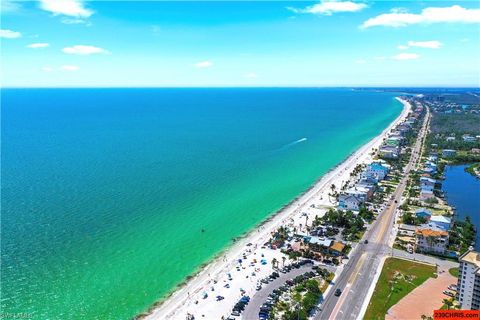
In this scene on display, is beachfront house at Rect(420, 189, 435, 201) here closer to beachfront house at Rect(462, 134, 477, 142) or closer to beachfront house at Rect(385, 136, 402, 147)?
beachfront house at Rect(385, 136, 402, 147)

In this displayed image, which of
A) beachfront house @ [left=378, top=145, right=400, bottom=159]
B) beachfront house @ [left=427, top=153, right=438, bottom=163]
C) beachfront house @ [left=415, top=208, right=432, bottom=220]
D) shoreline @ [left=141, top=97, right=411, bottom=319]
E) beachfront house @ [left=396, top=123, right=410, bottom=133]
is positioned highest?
beachfront house @ [left=396, top=123, right=410, bottom=133]

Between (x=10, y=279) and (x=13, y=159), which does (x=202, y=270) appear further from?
(x=13, y=159)

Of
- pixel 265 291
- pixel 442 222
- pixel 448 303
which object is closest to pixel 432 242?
pixel 442 222

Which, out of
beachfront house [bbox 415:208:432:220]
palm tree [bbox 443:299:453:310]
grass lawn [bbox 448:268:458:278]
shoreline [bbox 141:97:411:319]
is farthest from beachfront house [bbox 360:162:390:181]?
palm tree [bbox 443:299:453:310]

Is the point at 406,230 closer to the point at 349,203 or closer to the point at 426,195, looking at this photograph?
the point at 349,203

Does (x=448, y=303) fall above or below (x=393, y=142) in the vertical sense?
below

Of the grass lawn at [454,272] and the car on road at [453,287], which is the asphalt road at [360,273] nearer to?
the grass lawn at [454,272]

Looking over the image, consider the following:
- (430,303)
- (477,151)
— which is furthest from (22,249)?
(477,151)
